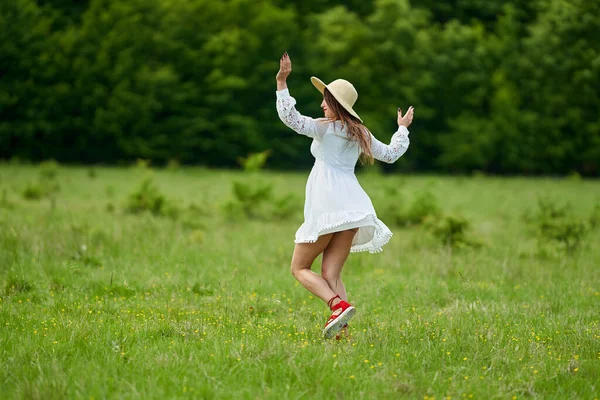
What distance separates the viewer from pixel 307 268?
5777 mm

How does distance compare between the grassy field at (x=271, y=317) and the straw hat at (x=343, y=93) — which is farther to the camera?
the straw hat at (x=343, y=93)

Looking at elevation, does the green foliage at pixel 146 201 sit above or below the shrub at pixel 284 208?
above

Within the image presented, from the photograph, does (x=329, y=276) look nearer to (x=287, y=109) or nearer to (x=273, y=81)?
(x=287, y=109)

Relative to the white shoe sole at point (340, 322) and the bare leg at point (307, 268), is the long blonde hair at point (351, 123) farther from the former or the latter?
the white shoe sole at point (340, 322)

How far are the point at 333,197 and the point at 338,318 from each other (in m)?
0.91

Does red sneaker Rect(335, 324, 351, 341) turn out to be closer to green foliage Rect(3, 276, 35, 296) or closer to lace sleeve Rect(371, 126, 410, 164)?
lace sleeve Rect(371, 126, 410, 164)

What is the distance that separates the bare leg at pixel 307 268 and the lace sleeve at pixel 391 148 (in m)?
0.77

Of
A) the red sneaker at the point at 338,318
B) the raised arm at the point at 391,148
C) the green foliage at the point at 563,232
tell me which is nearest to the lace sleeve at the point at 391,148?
the raised arm at the point at 391,148

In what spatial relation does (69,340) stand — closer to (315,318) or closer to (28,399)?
(28,399)

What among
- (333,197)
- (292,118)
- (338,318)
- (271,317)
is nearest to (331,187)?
(333,197)

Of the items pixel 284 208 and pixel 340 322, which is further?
pixel 284 208

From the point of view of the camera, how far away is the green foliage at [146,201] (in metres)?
14.8

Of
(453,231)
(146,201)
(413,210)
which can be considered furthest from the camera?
(146,201)

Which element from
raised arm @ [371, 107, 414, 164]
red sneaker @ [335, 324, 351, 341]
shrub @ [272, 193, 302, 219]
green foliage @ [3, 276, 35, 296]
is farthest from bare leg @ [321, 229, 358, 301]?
shrub @ [272, 193, 302, 219]
